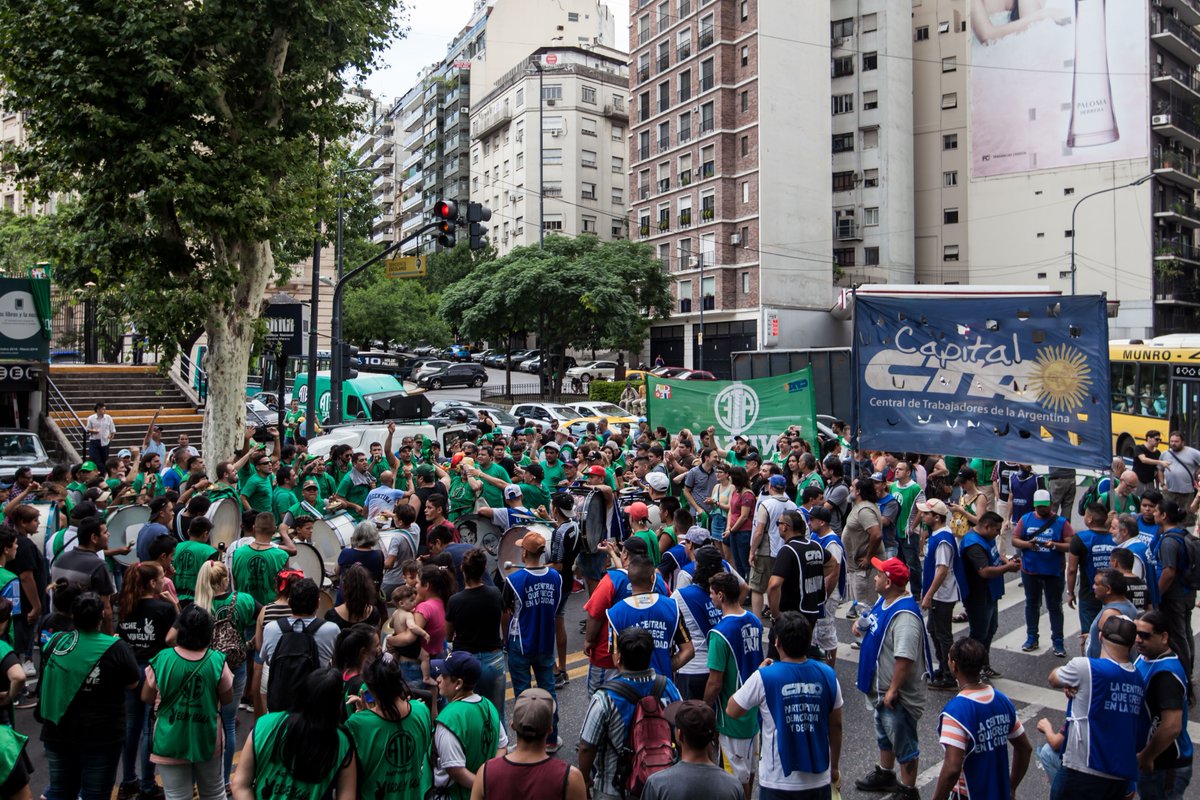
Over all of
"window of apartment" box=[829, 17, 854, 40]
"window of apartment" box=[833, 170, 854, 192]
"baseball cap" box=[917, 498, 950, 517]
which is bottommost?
"baseball cap" box=[917, 498, 950, 517]

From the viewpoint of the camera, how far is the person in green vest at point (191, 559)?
7344 mm

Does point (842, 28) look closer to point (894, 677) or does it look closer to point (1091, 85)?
point (1091, 85)

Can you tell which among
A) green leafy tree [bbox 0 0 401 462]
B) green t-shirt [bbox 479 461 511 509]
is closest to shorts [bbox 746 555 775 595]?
green t-shirt [bbox 479 461 511 509]

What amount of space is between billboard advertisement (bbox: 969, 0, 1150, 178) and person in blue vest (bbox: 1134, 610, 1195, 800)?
Result: 2171 inches

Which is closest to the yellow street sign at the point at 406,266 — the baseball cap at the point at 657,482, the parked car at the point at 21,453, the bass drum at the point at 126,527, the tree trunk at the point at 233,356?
the tree trunk at the point at 233,356

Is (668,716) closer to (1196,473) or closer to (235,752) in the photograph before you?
(235,752)

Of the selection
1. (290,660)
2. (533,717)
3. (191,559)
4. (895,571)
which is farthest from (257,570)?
(895,571)

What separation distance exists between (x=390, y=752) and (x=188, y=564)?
3.72 metres

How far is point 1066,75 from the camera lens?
53875 millimetres

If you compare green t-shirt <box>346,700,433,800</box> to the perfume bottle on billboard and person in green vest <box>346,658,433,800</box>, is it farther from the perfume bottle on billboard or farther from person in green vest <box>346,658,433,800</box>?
the perfume bottle on billboard

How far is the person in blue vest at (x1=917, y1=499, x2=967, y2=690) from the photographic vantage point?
8.14 meters

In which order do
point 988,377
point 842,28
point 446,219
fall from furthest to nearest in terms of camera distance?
point 842,28, point 446,219, point 988,377

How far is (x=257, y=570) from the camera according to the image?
24.1 feet

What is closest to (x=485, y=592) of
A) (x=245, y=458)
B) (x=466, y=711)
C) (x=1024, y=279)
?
(x=466, y=711)
